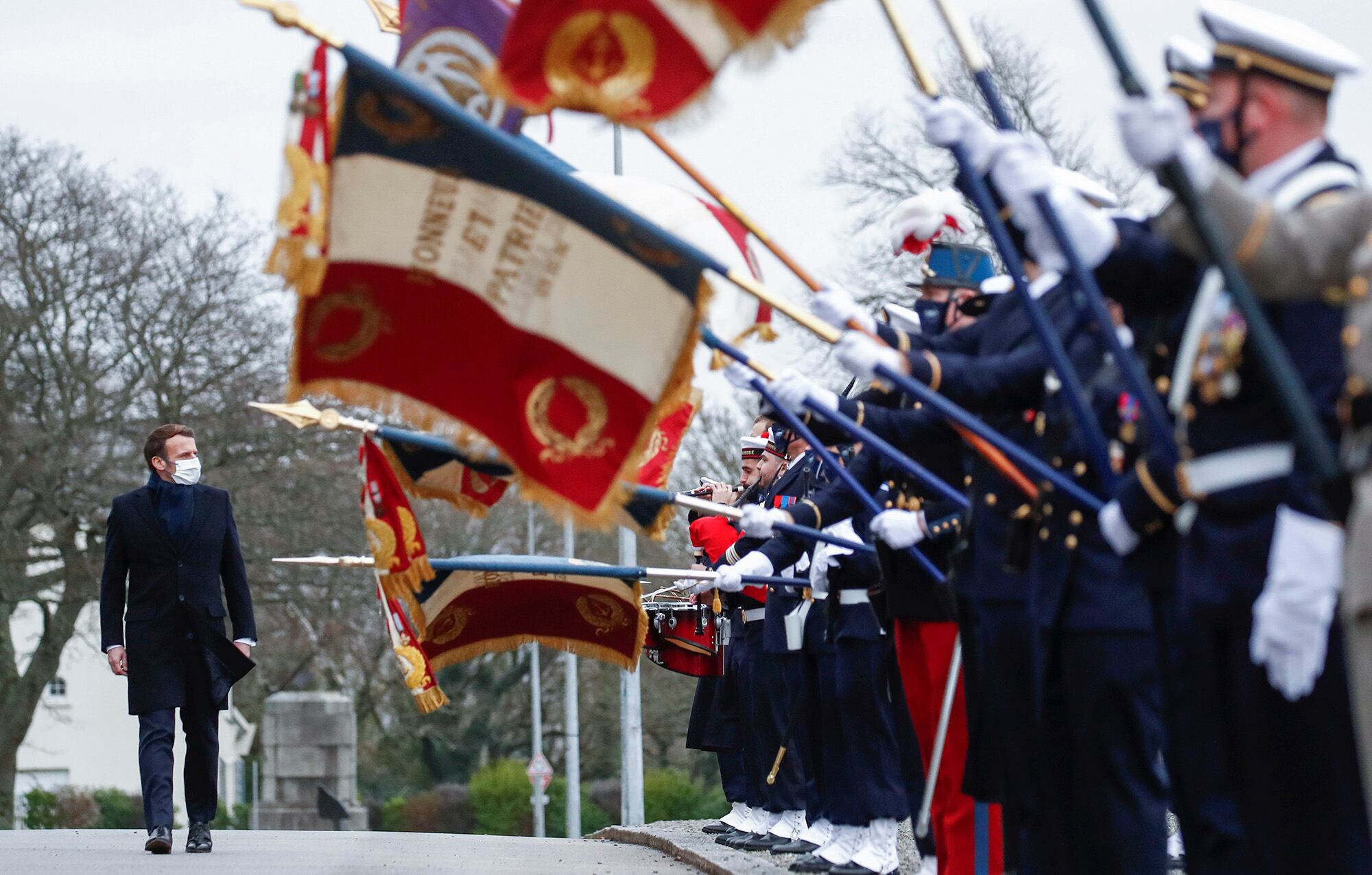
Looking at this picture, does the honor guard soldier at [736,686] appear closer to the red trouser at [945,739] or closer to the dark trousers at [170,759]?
the dark trousers at [170,759]

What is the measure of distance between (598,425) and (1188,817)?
2.54 metres

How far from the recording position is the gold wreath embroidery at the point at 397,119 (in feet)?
19.9

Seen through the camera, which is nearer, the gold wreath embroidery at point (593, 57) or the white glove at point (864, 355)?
the white glove at point (864, 355)

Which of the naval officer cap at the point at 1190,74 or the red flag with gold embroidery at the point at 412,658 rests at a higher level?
the naval officer cap at the point at 1190,74

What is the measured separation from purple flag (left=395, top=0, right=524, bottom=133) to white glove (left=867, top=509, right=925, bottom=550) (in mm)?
1779

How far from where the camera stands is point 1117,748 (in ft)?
16.8

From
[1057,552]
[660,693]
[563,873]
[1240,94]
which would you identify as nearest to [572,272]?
[1057,552]

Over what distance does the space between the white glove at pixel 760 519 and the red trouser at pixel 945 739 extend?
130cm

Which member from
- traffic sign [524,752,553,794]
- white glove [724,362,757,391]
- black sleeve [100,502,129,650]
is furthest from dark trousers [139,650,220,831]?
traffic sign [524,752,553,794]

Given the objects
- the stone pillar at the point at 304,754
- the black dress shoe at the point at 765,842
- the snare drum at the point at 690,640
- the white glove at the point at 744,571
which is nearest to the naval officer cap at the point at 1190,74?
the white glove at the point at 744,571

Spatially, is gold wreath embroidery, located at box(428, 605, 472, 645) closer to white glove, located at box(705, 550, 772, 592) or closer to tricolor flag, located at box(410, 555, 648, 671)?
tricolor flag, located at box(410, 555, 648, 671)

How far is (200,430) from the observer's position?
29.0 metres

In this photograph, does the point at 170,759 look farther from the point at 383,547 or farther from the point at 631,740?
the point at 631,740

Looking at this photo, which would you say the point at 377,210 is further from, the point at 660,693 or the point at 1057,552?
the point at 660,693
